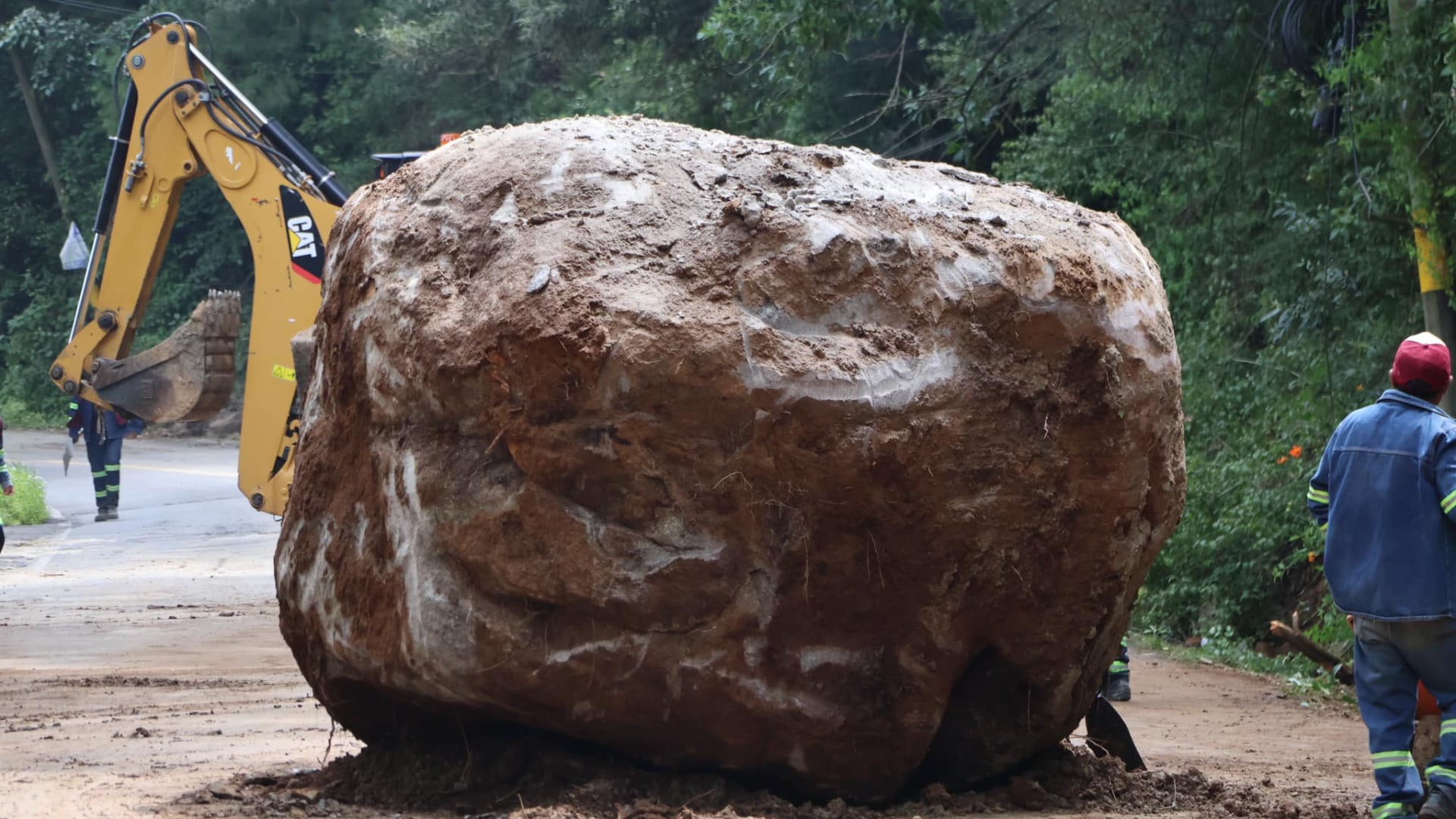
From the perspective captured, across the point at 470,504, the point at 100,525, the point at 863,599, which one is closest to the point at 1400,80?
the point at 863,599

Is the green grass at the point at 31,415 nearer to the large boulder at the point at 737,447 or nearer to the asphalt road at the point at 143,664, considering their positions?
→ the asphalt road at the point at 143,664

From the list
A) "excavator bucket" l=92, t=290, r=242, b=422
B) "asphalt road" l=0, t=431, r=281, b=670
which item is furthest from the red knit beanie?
"excavator bucket" l=92, t=290, r=242, b=422

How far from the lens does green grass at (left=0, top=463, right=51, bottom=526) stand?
54.5 feet

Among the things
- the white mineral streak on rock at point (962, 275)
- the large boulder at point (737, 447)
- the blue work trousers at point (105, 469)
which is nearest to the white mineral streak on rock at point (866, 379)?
the large boulder at point (737, 447)

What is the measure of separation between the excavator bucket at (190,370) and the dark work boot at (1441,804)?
9285mm

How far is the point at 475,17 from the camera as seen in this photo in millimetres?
25656

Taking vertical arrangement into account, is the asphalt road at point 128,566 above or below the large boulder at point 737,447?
→ below

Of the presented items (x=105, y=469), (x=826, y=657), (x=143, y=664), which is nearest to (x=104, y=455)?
(x=105, y=469)

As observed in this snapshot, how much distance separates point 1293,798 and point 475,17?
881 inches

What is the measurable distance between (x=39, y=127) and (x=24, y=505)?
58.6ft

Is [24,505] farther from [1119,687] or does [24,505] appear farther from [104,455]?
[1119,687]

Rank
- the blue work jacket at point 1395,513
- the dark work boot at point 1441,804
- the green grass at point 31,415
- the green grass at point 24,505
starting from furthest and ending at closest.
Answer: the green grass at point 31,415 → the green grass at point 24,505 → the blue work jacket at point 1395,513 → the dark work boot at point 1441,804

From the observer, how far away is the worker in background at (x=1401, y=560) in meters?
4.88

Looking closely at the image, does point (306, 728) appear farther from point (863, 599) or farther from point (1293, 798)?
point (1293, 798)
